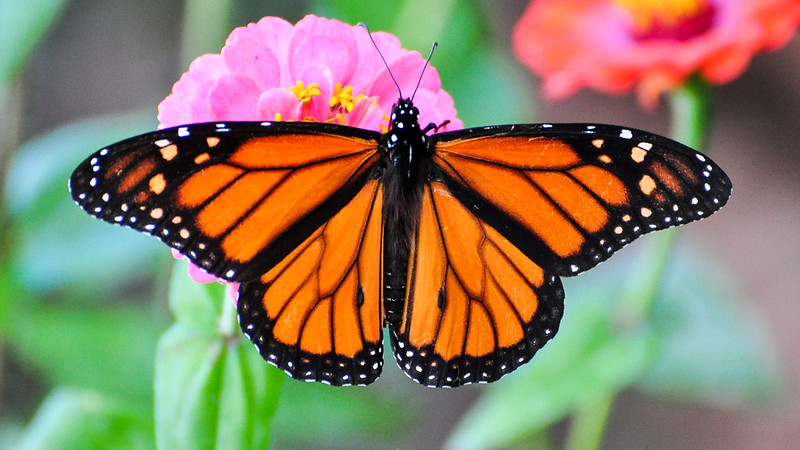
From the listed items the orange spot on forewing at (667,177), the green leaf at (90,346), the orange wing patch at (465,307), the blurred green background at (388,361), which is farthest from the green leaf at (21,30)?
the orange spot on forewing at (667,177)

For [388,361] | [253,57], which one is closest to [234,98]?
[253,57]

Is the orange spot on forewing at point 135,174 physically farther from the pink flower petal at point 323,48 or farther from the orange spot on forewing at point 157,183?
the pink flower petal at point 323,48

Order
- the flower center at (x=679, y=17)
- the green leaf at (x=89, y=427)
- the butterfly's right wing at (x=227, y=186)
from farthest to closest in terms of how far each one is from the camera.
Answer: the flower center at (x=679, y=17) < the green leaf at (x=89, y=427) < the butterfly's right wing at (x=227, y=186)

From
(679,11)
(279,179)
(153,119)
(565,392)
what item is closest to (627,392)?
(565,392)

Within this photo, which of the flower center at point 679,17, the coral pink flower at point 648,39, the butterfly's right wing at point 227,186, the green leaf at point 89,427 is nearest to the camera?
the butterfly's right wing at point 227,186

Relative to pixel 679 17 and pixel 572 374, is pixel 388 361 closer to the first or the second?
pixel 572 374

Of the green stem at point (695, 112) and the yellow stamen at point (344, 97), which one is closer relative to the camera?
the yellow stamen at point (344, 97)
